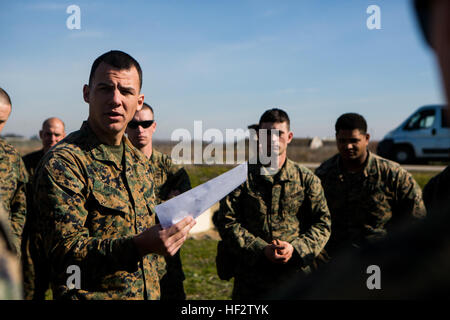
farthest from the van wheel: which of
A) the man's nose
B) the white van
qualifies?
the man's nose

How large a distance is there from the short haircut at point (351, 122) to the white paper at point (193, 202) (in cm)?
280

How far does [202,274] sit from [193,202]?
Answer: 5.25 meters

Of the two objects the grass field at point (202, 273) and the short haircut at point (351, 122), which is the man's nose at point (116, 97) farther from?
the grass field at point (202, 273)

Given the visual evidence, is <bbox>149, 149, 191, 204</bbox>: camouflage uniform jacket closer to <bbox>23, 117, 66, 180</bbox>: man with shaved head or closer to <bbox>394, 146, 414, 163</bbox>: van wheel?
<bbox>23, 117, 66, 180</bbox>: man with shaved head

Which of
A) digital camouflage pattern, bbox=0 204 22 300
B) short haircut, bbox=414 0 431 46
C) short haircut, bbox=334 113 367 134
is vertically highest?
short haircut, bbox=334 113 367 134

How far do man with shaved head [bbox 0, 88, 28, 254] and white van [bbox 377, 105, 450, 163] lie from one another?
15.4m

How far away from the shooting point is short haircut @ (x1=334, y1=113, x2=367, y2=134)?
181 inches

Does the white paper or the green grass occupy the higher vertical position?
the white paper

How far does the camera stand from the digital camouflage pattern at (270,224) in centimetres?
363

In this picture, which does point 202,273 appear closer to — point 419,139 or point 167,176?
point 167,176

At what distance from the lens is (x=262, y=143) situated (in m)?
4.11

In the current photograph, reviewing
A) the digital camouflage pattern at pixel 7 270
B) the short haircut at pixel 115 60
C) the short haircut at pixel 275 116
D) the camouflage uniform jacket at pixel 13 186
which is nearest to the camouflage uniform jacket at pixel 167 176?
the short haircut at pixel 275 116
